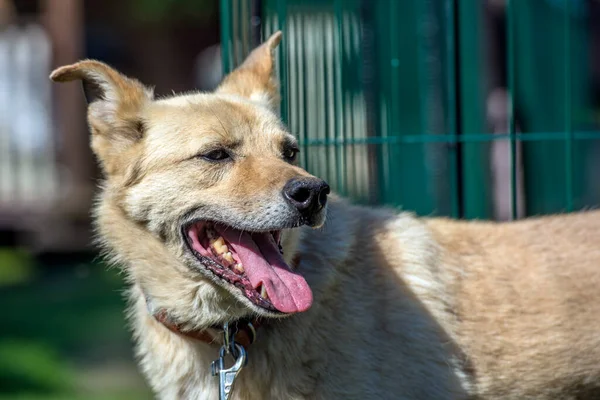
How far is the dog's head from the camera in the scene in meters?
3.20

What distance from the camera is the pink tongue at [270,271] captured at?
125 inches

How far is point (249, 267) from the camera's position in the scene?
3.24 metres

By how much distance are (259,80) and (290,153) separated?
19.0 inches

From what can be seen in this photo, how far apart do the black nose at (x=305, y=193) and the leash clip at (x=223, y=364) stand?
55 cm

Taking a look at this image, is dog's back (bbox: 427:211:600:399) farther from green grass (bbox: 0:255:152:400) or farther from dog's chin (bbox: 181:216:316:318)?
green grass (bbox: 0:255:152:400)

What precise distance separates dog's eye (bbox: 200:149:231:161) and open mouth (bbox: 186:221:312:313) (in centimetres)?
24

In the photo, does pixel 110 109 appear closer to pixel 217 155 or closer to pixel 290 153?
pixel 217 155

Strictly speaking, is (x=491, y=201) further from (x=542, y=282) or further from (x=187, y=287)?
(x=187, y=287)

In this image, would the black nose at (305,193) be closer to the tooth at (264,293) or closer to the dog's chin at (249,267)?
the dog's chin at (249,267)

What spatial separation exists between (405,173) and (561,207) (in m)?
1.00

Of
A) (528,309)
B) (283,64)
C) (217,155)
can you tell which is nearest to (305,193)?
(217,155)

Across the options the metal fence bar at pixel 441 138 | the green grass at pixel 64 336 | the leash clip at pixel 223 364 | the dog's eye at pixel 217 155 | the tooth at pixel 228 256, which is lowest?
the green grass at pixel 64 336

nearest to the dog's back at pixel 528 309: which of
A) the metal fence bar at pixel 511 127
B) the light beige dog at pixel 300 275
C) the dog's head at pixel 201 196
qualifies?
the light beige dog at pixel 300 275

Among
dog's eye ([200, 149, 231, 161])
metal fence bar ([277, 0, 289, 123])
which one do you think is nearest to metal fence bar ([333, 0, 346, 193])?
metal fence bar ([277, 0, 289, 123])
